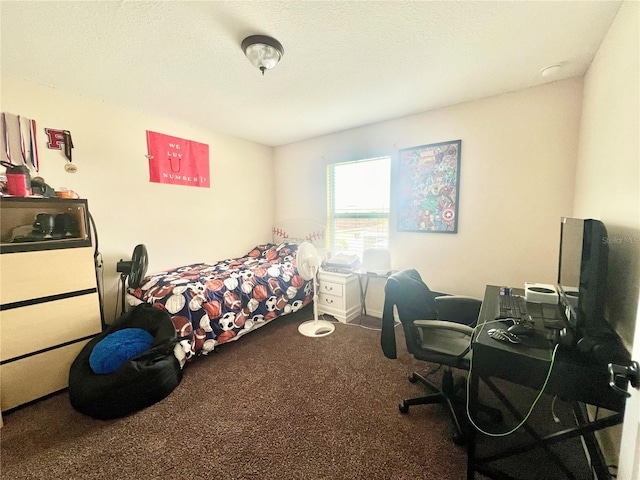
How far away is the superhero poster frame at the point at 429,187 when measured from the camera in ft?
8.43

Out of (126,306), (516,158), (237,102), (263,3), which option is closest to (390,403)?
(516,158)

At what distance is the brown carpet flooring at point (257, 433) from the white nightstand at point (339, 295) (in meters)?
0.91

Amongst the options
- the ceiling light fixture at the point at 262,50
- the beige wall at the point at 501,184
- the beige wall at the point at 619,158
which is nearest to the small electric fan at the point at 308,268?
the beige wall at the point at 501,184

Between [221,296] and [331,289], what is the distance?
4.27ft

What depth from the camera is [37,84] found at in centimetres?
210

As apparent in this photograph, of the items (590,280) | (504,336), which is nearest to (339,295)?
(504,336)

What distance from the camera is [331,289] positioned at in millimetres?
3121

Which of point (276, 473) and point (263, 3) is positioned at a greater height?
point (263, 3)

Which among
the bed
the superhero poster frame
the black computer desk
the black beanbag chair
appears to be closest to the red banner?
the bed

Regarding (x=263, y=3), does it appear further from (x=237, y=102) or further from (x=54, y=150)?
(x=54, y=150)

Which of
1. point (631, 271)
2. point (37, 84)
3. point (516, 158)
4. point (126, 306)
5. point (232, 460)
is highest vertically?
point (37, 84)

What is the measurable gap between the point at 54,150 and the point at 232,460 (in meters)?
2.82

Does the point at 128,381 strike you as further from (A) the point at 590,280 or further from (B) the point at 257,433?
(A) the point at 590,280

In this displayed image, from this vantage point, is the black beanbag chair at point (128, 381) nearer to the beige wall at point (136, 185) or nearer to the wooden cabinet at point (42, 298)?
the wooden cabinet at point (42, 298)
